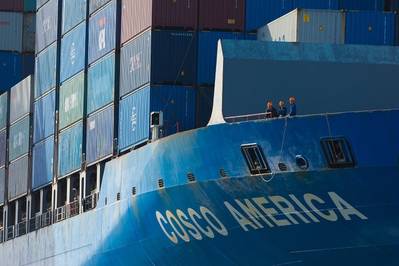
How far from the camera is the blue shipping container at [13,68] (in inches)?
2371

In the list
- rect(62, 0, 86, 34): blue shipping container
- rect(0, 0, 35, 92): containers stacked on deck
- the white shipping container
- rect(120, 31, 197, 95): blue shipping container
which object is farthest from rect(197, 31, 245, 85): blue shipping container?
rect(0, 0, 35, 92): containers stacked on deck

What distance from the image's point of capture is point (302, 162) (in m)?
30.2

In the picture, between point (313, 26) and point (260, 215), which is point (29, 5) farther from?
point (260, 215)

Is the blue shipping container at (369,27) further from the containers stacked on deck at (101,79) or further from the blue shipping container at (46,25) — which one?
the blue shipping container at (46,25)

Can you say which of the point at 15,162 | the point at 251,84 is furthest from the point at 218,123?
the point at 15,162

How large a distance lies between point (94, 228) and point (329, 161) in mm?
13178

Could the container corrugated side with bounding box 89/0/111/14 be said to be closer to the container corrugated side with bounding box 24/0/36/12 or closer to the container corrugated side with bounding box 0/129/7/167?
the container corrugated side with bounding box 0/129/7/167

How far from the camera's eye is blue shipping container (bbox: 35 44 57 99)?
164ft

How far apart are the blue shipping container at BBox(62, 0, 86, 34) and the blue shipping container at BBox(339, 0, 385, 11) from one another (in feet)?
36.8

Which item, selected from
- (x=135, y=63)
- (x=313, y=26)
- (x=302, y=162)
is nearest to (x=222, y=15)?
(x=135, y=63)

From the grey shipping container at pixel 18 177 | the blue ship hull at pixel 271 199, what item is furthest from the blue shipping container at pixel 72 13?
the blue ship hull at pixel 271 199

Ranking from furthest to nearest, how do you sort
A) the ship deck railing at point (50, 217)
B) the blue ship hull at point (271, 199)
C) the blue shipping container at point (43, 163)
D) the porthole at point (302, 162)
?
the blue shipping container at point (43, 163)
the ship deck railing at point (50, 217)
the porthole at point (302, 162)
the blue ship hull at point (271, 199)

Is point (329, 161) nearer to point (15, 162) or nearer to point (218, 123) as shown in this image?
point (218, 123)

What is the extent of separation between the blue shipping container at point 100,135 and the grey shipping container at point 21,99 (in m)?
9.10
